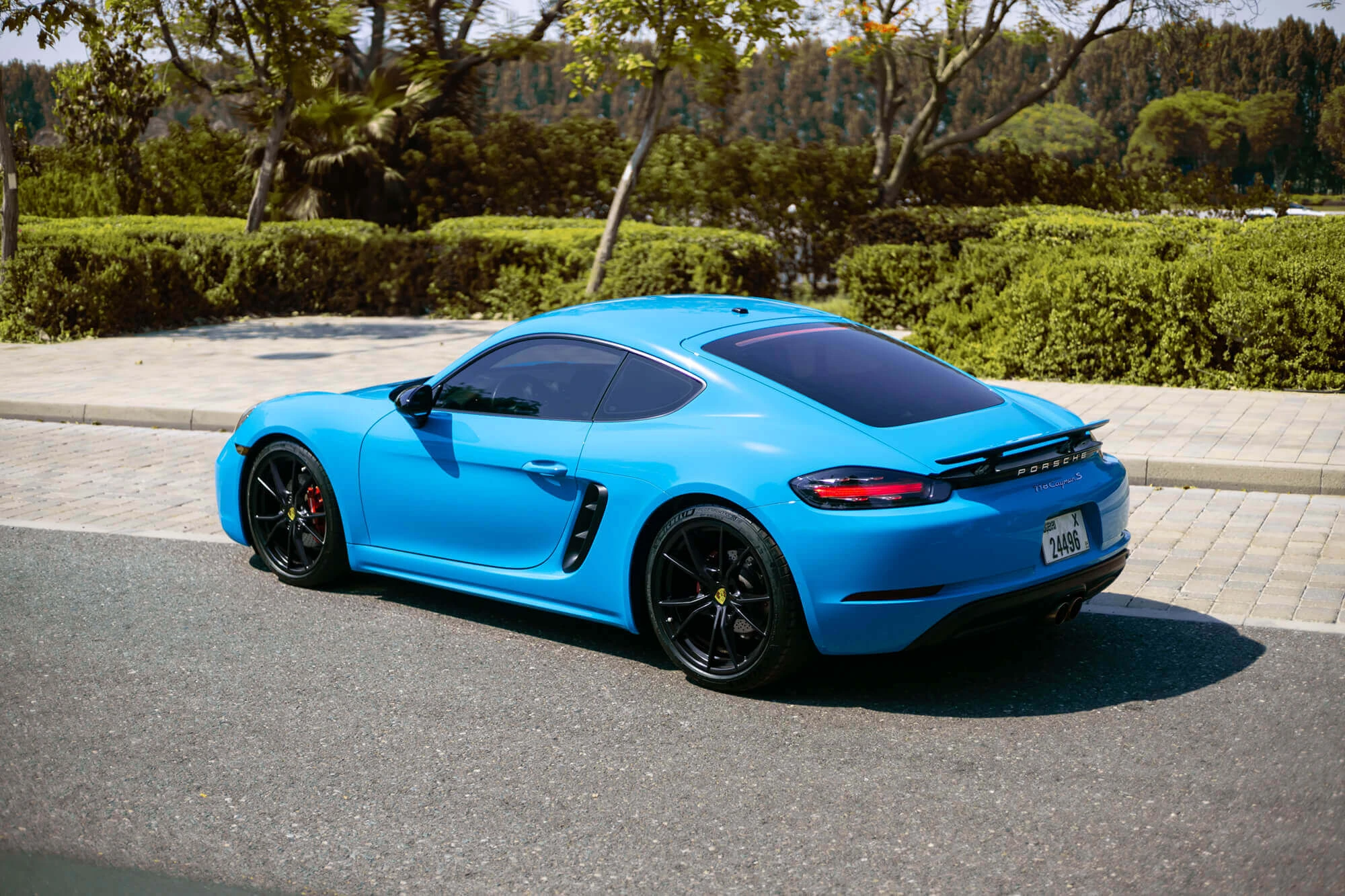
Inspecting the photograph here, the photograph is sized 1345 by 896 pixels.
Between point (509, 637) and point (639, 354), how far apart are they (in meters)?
1.29

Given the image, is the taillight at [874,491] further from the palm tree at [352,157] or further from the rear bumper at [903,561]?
the palm tree at [352,157]

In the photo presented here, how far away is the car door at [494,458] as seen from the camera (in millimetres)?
5215

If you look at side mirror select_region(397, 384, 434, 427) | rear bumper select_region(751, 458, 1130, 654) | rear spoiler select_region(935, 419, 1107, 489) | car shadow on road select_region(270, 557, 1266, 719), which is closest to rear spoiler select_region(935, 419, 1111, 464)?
rear spoiler select_region(935, 419, 1107, 489)

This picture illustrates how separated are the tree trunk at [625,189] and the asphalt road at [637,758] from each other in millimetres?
11326

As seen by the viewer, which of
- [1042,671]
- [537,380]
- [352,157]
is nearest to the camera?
[1042,671]

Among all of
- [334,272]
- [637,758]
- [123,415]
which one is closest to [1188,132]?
[334,272]

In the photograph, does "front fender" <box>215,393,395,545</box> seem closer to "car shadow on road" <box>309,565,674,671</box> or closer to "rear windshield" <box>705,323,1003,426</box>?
"car shadow on road" <box>309,565,674,671</box>

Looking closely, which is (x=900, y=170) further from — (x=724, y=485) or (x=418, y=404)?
(x=724, y=485)

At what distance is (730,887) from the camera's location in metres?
3.41

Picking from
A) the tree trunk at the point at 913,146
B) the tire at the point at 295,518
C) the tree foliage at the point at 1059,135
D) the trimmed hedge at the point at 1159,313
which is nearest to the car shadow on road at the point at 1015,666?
the tire at the point at 295,518

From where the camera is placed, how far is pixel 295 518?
624cm

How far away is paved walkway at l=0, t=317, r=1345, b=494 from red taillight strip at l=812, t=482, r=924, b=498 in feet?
13.9

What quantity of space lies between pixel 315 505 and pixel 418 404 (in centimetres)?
94

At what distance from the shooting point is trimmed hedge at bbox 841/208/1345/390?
35.6 ft
